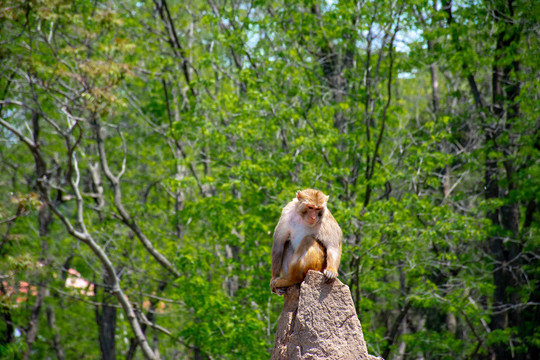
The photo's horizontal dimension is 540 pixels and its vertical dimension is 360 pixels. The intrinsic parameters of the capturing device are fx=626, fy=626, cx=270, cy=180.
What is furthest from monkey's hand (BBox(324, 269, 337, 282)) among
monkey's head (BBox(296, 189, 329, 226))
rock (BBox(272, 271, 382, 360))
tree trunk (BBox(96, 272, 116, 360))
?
tree trunk (BBox(96, 272, 116, 360))

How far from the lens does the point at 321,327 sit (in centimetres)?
535

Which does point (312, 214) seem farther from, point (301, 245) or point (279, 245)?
point (279, 245)

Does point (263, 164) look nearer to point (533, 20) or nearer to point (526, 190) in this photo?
point (526, 190)

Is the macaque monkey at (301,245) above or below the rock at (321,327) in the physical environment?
above

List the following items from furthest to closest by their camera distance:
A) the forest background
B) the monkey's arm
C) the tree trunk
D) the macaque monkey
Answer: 1. the tree trunk
2. the forest background
3. the monkey's arm
4. the macaque monkey

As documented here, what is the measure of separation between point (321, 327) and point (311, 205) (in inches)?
41.1

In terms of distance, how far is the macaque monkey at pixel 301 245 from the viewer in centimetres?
559

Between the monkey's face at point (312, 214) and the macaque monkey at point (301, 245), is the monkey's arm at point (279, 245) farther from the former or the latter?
the monkey's face at point (312, 214)

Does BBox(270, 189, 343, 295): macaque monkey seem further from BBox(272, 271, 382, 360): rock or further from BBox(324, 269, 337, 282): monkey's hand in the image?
BBox(272, 271, 382, 360): rock

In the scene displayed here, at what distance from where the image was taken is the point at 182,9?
17.4m

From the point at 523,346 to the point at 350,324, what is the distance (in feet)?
26.3

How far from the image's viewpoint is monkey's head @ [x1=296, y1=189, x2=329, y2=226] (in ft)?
17.7

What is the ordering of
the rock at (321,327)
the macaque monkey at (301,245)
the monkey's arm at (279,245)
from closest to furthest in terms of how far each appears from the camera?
the rock at (321,327)
the macaque monkey at (301,245)
the monkey's arm at (279,245)

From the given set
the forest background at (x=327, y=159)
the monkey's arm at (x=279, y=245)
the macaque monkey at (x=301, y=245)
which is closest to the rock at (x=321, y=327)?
the macaque monkey at (x=301, y=245)
